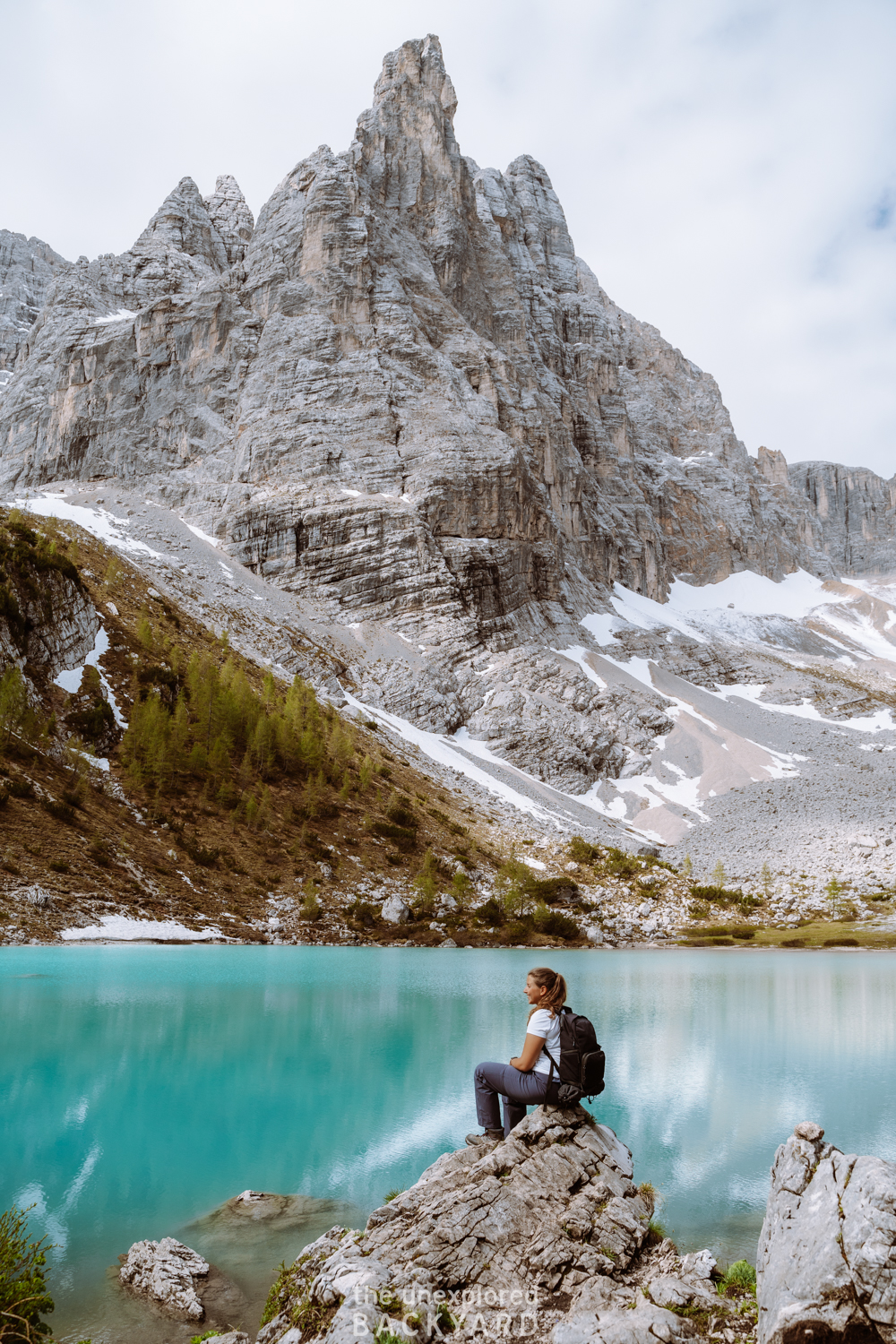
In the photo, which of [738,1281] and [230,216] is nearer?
[738,1281]

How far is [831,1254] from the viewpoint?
16.6ft

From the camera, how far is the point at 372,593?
342ft

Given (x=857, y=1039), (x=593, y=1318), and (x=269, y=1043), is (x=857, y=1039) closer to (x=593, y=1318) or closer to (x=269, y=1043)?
(x=269, y=1043)

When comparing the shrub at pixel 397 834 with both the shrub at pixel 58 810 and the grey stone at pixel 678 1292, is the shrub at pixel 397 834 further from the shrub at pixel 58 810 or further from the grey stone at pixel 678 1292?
the grey stone at pixel 678 1292

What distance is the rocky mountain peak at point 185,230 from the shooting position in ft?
487

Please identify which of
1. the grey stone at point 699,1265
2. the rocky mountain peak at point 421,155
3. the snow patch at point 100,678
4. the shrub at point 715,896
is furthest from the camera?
the rocky mountain peak at point 421,155

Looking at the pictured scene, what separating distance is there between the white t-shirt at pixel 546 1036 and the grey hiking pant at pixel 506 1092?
8cm

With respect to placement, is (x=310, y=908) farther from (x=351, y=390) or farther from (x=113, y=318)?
(x=113, y=318)

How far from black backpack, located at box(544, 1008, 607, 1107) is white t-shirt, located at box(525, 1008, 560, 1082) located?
0.16 feet

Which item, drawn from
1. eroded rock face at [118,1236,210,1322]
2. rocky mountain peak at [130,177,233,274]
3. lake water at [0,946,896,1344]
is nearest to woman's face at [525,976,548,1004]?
lake water at [0,946,896,1344]

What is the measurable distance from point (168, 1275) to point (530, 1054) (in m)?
3.99

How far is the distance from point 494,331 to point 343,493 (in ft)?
210

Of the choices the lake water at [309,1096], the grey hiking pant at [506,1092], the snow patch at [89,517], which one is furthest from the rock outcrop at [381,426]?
the grey hiking pant at [506,1092]

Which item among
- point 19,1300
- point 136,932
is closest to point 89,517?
point 136,932
